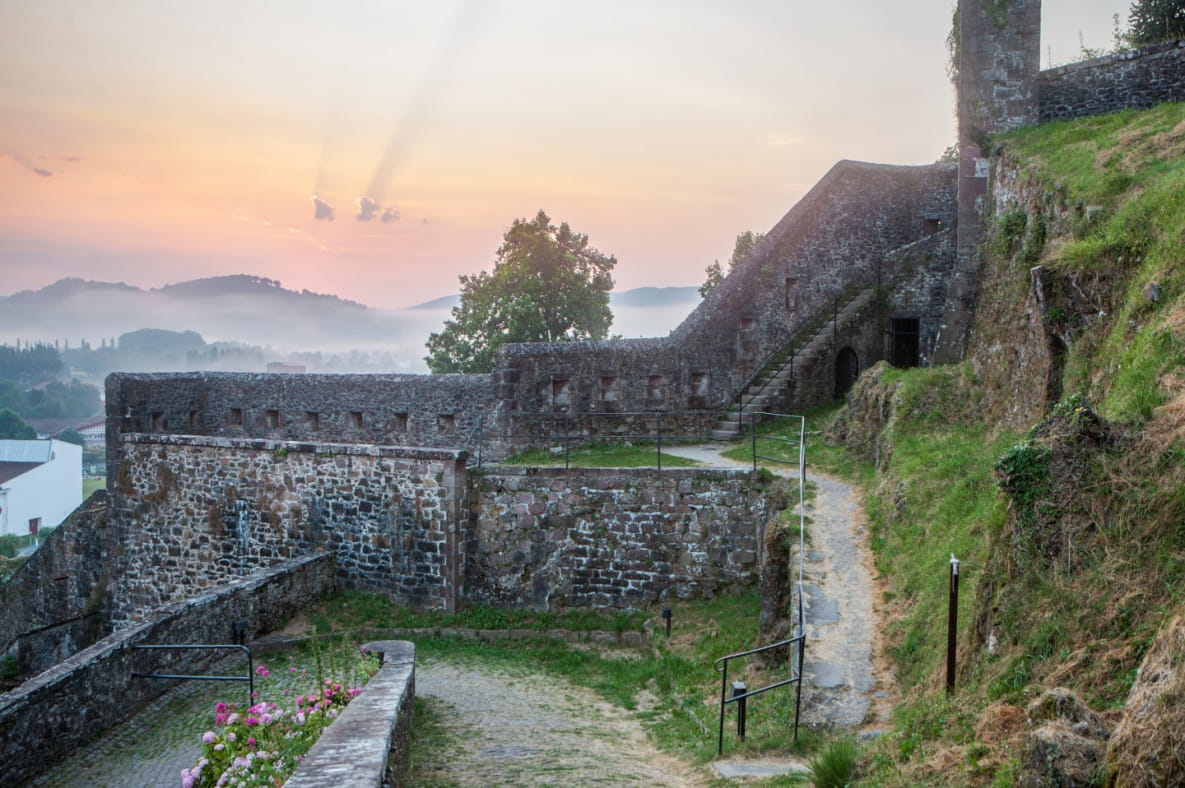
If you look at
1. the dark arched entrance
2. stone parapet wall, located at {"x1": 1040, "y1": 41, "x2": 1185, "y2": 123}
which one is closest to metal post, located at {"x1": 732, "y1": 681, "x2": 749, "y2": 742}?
the dark arched entrance

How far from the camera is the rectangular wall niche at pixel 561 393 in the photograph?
18.5m

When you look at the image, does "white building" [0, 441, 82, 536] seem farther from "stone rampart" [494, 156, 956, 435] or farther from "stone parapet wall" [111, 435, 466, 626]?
"stone rampart" [494, 156, 956, 435]

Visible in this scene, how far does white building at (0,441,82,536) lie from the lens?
6575cm

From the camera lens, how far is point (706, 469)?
14.1m

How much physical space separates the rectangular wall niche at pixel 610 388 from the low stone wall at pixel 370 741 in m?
10.1

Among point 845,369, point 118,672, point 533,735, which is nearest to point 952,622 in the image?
point 533,735

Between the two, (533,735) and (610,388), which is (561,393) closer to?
(610,388)

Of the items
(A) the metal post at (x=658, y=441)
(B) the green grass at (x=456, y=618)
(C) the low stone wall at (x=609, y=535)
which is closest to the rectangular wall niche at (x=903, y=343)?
(A) the metal post at (x=658, y=441)

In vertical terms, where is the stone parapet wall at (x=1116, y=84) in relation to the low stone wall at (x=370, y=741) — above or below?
above

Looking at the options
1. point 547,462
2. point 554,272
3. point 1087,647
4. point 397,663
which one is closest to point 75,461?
point 554,272

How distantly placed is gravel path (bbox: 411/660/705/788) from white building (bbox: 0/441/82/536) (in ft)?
215

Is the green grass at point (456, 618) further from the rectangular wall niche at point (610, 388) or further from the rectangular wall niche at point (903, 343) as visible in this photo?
the rectangular wall niche at point (903, 343)

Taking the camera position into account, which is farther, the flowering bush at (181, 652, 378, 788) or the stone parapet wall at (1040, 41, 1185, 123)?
the stone parapet wall at (1040, 41, 1185, 123)

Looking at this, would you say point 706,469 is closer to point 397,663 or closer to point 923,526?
point 923,526
